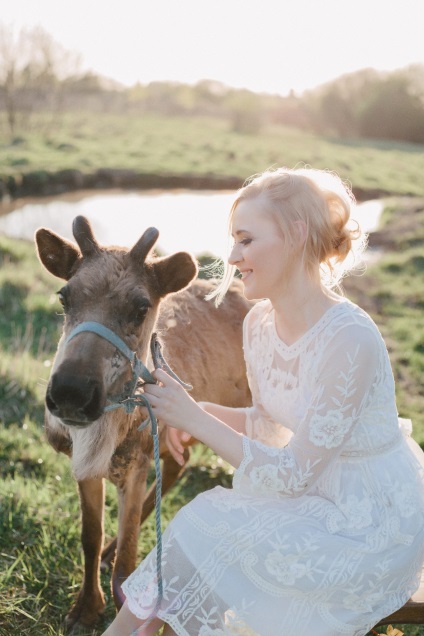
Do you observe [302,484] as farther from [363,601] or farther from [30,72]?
[30,72]

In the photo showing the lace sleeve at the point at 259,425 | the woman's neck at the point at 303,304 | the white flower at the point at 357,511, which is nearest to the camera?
the white flower at the point at 357,511

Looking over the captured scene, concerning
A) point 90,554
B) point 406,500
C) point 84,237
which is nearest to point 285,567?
point 406,500

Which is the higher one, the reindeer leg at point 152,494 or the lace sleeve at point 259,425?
the lace sleeve at point 259,425

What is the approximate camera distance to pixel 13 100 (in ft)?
90.5

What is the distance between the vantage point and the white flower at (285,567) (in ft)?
8.63

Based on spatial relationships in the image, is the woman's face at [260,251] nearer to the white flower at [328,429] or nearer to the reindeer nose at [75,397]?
the white flower at [328,429]

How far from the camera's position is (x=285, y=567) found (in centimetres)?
265

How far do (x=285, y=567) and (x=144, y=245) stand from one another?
5.40 feet

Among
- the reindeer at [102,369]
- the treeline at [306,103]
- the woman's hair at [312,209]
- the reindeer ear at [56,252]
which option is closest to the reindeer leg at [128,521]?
the reindeer at [102,369]

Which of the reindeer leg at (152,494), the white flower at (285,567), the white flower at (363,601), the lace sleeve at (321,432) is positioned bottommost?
the reindeer leg at (152,494)

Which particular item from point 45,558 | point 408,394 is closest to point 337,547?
point 45,558

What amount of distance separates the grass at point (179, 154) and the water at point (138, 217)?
2185 mm

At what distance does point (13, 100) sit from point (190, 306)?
26.0 m

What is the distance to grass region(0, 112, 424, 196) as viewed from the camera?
2331 cm
